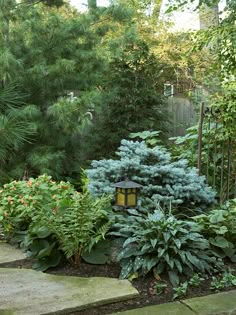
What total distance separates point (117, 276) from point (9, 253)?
1.00 m

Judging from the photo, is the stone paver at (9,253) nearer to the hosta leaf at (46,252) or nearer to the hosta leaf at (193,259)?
the hosta leaf at (46,252)

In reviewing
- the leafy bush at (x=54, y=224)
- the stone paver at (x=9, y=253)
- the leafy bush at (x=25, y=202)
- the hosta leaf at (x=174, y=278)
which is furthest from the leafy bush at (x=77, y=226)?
the hosta leaf at (x=174, y=278)

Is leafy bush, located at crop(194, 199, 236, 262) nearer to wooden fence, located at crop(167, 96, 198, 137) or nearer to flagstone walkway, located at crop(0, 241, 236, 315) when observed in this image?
flagstone walkway, located at crop(0, 241, 236, 315)

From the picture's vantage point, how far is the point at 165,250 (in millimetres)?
2686

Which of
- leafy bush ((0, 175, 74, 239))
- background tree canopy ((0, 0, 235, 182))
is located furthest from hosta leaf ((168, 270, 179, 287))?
background tree canopy ((0, 0, 235, 182))

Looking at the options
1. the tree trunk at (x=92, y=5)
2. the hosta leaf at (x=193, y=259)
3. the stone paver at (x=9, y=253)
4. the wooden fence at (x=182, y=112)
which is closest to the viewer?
the hosta leaf at (x=193, y=259)

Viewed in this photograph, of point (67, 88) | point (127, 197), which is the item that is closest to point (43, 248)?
point (127, 197)

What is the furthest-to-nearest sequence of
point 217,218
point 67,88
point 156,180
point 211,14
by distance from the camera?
point 211,14 → point 67,88 → point 156,180 → point 217,218

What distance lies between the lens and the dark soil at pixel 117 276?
7.68 feet

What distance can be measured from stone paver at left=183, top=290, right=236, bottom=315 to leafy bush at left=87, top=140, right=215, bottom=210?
1121 millimetres

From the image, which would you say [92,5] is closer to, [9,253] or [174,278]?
[9,253]

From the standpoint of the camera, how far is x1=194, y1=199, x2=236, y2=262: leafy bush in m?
3.00

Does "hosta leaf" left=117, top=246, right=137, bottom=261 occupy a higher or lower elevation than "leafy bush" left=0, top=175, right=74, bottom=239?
lower

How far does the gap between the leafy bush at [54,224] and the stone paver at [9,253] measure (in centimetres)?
7
